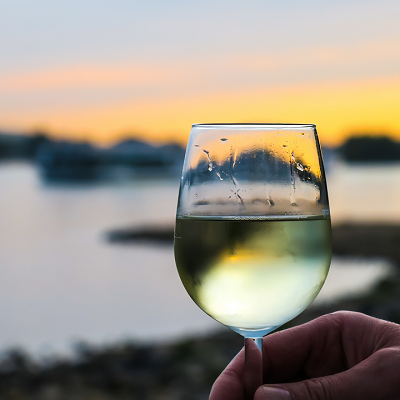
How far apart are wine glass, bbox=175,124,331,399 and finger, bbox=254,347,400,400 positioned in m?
0.14

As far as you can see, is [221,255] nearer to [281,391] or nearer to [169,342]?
[281,391]

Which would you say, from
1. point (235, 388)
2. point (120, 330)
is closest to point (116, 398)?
point (120, 330)

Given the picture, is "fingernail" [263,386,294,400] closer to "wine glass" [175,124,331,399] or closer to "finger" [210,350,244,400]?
"wine glass" [175,124,331,399]

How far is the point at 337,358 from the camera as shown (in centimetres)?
200

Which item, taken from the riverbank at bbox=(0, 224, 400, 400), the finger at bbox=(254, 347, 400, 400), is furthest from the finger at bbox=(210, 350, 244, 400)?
the riverbank at bbox=(0, 224, 400, 400)

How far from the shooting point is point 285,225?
4.39 ft

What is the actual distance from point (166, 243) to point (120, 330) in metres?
10.4

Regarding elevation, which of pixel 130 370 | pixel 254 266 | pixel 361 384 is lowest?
pixel 130 370

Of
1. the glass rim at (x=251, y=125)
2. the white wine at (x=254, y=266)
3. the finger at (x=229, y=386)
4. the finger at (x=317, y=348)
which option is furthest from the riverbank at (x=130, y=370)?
the glass rim at (x=251, y=125)

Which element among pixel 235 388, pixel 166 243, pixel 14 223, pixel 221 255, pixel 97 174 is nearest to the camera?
pixel 221 255

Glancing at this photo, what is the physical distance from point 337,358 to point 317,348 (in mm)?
84

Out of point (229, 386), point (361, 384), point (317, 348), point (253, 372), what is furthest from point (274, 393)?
point (317, 348)

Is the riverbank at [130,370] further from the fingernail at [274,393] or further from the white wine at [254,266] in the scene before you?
the white wine at [254,266]

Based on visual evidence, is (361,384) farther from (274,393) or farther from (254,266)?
(254,266)
